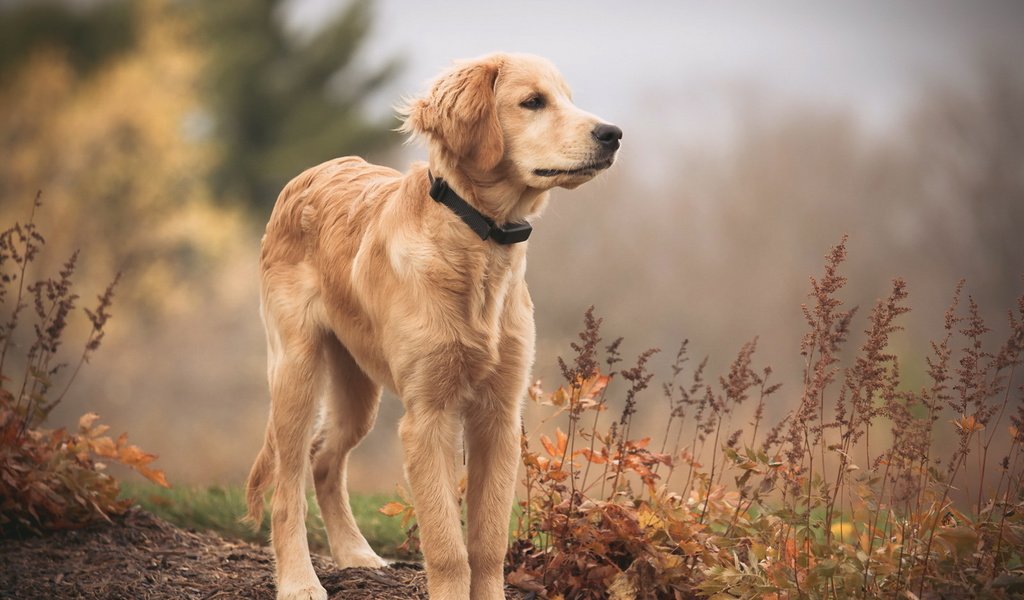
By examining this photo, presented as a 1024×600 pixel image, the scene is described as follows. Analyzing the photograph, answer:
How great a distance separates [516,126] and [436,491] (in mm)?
1319

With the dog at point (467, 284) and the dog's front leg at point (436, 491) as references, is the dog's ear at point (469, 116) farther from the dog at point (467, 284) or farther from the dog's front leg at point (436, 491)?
the dog's front leg at point (436, 491)

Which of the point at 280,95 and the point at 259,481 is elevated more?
the point at 280,95

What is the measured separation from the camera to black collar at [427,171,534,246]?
3.46m

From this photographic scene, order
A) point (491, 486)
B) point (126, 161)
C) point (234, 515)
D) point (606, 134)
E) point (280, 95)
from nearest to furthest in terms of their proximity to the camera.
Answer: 1. point (606, 134)
2. point (491, 486)
3. point (234, 515)
4. point (126, 161)
5. point (280, 95)

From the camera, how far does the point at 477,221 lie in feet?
11.3

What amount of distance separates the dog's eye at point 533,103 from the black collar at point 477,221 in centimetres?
39

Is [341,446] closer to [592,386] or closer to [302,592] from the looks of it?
[302,592]

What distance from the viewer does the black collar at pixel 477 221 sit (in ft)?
11.3

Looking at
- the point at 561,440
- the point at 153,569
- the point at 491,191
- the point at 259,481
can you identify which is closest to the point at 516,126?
the point at 491,191

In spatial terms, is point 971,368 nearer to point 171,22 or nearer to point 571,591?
point 571,591

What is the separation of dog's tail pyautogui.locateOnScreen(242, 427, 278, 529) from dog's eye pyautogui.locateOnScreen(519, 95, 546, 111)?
6.77ft

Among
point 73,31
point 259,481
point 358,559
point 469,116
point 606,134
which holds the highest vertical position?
point 73,31

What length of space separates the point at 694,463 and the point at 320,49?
17.5 m

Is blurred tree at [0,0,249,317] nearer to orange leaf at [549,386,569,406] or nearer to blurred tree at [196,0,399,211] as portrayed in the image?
blurred tree at [196,0,399,211]
